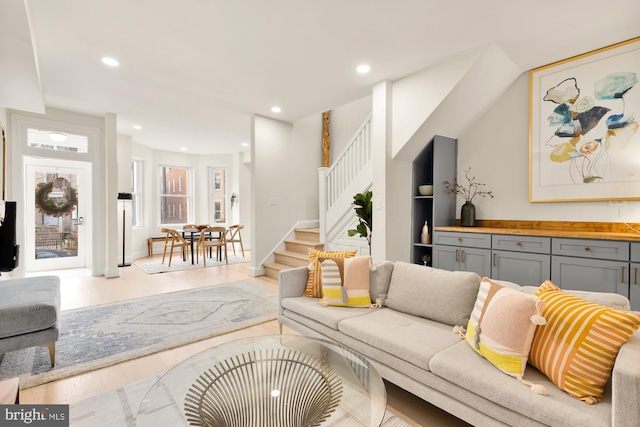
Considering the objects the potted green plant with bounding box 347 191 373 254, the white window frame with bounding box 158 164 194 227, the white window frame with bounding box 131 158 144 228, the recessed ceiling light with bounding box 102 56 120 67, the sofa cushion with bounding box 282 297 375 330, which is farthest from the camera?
the white window frame with bounding box 158 164 194 227

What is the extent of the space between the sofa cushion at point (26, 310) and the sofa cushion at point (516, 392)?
260cm

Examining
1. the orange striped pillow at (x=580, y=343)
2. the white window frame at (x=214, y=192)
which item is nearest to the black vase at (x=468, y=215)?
the orange striped pillow at (x=580, y=343)

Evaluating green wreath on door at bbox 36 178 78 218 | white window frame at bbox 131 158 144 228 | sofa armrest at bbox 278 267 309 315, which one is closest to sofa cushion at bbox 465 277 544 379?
sofa armrest at bbox 278 267 309 315

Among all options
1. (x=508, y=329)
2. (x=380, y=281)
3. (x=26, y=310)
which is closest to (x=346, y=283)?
(x=380, y=281)

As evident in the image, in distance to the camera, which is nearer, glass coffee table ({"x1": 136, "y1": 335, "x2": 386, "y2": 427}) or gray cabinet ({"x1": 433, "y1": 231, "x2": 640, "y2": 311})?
glass coffee table ({"x1": 136, "y1": 335, "x2": 386, "y2": 427})

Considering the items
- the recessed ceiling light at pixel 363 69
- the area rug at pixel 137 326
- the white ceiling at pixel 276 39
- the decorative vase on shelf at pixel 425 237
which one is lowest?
the area rug at pixel 137 326

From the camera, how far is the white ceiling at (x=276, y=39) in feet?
7.94

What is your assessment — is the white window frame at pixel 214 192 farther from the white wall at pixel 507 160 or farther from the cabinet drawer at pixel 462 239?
the white wall at pixel 507 160

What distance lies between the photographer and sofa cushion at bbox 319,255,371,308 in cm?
244

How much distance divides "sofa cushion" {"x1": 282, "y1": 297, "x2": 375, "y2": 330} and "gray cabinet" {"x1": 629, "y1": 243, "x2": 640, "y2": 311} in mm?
2129

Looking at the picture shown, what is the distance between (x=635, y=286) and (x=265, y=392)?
118 inches

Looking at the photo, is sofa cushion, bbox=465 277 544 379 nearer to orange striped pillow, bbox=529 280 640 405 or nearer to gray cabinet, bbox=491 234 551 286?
orange striped pillow, bbox=529 280 640 405

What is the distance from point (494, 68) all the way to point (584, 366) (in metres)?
3.05

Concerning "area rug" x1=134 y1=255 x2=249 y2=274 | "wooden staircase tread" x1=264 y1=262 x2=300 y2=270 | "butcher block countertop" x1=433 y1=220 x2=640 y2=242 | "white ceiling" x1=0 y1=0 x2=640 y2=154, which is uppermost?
"white ceiling" x1=0 y1=0 x2=640 y2=154
